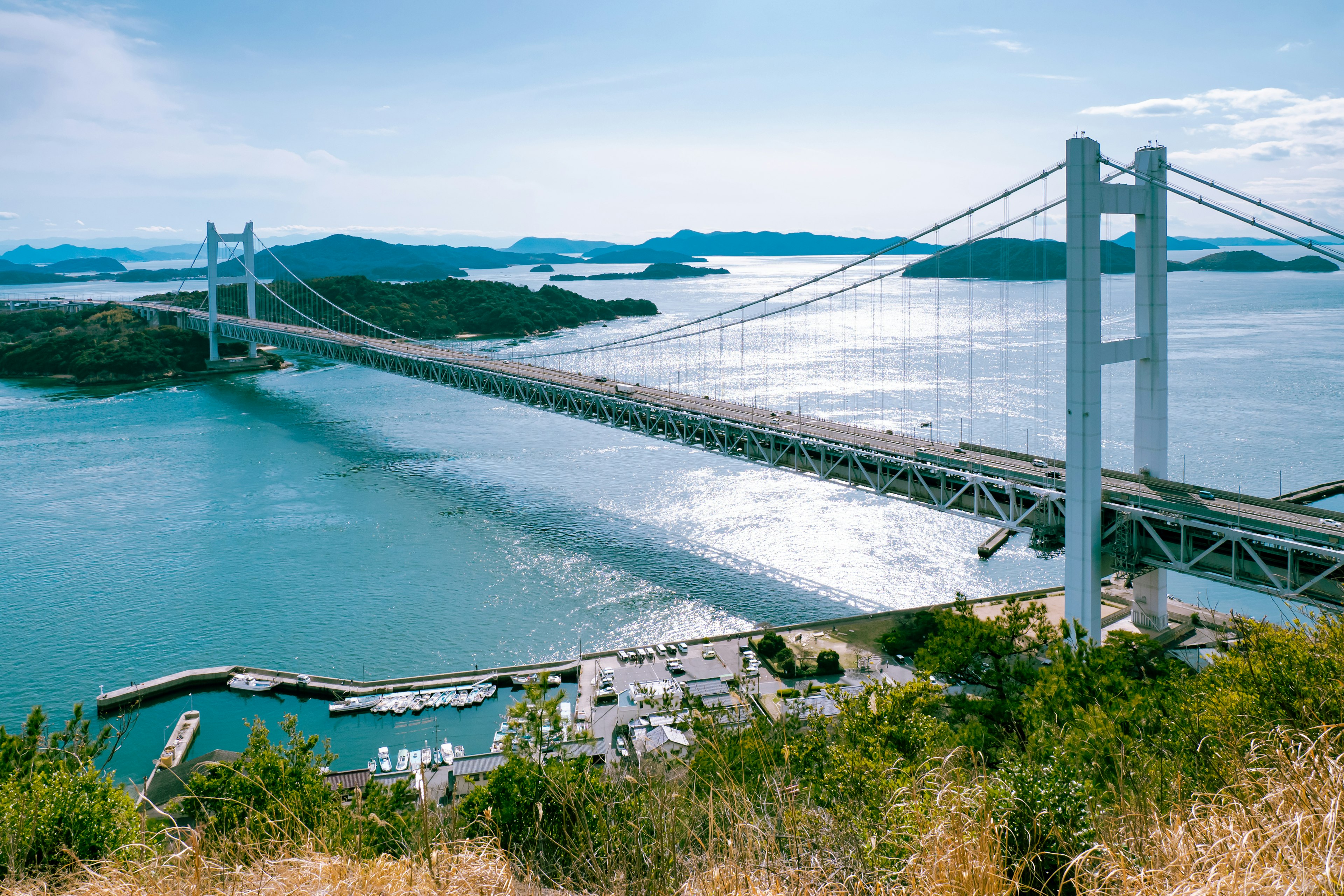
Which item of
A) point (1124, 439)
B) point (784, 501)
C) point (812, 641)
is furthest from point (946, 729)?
point (1124, 439)

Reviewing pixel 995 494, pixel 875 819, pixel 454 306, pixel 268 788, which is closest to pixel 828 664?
pixel 995 494

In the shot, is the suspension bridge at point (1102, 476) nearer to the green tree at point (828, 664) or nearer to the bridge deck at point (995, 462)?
the bridge deck at point (995, 462)

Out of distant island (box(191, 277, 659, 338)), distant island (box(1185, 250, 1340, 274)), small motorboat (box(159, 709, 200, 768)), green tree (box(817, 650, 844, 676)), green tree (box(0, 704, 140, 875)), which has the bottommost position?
small motorboat (box(159, 709, 200, 768))

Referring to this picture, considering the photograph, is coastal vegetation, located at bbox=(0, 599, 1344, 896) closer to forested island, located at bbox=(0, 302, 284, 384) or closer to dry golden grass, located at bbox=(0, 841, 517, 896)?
dry golden grass, located at bbox=(0, 841, 517, 896)

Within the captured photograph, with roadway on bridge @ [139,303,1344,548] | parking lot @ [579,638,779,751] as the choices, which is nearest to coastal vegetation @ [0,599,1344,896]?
roadway on bridge @ [139,303,1344,548]

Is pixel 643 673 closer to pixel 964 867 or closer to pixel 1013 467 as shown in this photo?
pixel 1013 467
